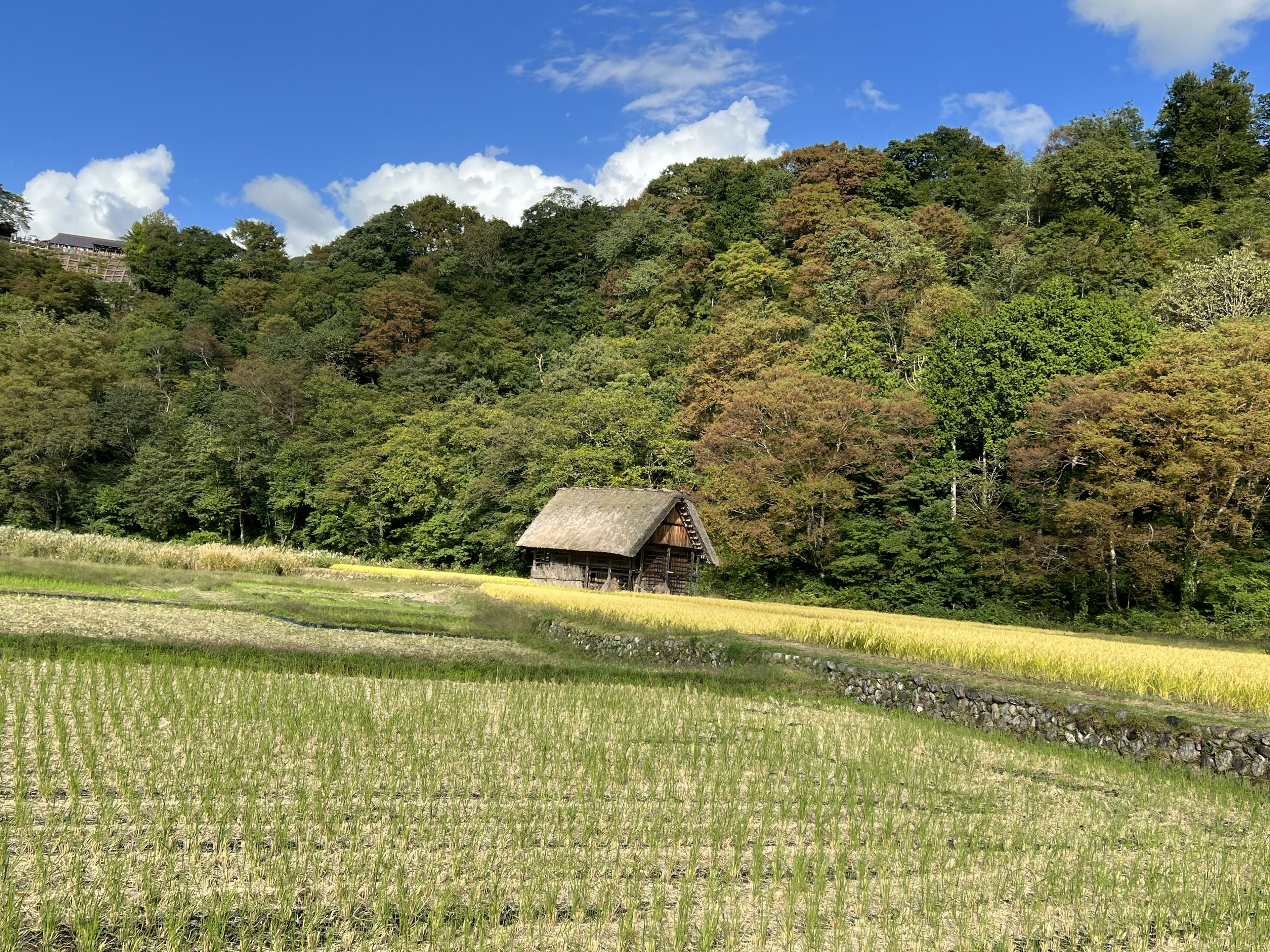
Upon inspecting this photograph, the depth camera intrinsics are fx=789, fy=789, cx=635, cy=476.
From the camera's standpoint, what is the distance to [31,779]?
19.4 feet

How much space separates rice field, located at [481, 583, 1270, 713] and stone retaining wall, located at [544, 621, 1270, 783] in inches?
70.1

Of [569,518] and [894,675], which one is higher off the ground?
[569,518]

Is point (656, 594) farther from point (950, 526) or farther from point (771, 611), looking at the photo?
point (950, 526)

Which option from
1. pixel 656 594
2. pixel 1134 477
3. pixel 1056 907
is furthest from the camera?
pixel 656 594

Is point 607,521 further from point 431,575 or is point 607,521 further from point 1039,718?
point 1039,718

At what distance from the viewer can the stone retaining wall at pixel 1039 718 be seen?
8.77 metres

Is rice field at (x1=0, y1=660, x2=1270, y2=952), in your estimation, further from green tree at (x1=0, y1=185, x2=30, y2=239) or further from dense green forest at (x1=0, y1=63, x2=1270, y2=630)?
green tree at (x1=0, y1=185, x2=30, y2=239)

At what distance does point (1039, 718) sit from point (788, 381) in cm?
2120

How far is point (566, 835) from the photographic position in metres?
5.46

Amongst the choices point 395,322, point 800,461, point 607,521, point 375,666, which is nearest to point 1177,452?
point 800,461

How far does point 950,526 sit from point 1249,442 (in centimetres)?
883

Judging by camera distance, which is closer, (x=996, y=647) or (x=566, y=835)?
(x=566, y=835)

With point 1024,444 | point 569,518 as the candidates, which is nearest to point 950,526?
point 1024,444

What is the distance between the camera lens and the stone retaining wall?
8766mm
